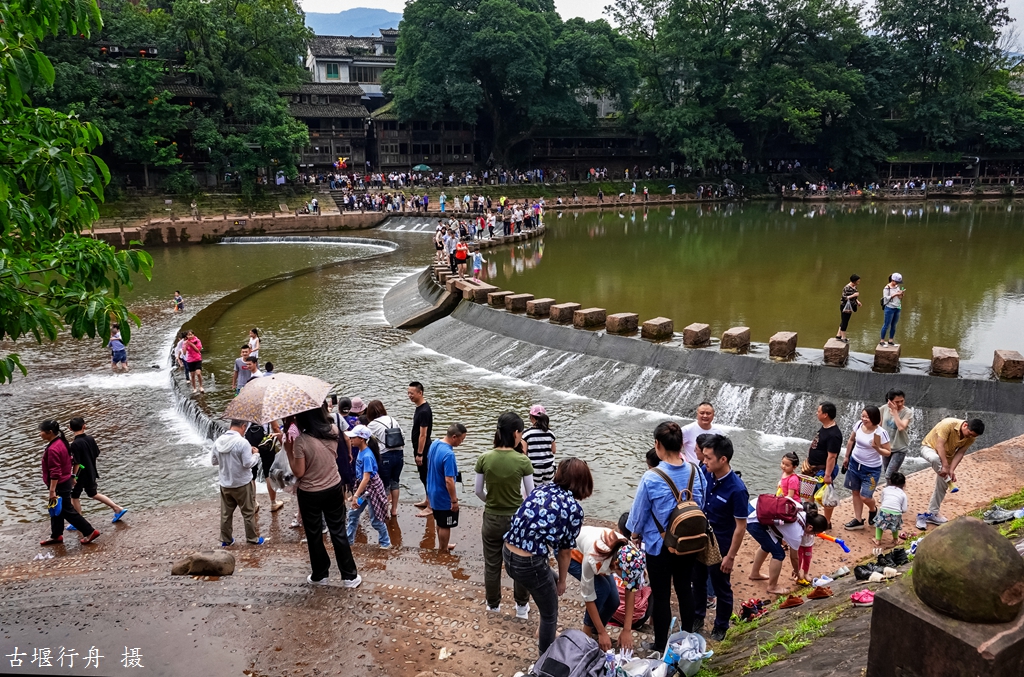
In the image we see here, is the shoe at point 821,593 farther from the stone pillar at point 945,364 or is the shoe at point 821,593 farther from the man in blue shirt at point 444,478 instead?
the stone pillar at point 945,364

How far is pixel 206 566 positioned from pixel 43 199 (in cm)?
387

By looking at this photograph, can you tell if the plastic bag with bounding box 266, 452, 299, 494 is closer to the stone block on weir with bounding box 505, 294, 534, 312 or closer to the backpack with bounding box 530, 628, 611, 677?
the backpack with bounding box 530, 628, 611, 677

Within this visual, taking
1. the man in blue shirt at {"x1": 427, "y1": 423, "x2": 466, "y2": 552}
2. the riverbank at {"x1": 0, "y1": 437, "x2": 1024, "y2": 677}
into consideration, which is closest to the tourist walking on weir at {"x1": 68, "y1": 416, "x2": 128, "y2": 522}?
the riverbank at {"x1": 0, "y1": 437, "x2": 1024, "y2": 677}

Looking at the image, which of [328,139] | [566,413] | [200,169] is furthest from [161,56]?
Result: [566,413]

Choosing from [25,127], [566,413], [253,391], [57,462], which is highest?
[25,127]

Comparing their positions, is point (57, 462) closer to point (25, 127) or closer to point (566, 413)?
point (25, 127)

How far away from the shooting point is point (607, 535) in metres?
4.99

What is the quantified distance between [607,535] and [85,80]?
1801 inches

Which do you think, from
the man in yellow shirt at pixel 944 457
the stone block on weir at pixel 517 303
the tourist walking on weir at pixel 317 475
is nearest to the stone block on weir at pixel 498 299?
the stone block on weir at pixel 517 303

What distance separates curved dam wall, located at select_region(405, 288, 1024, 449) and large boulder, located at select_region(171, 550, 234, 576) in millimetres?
8108

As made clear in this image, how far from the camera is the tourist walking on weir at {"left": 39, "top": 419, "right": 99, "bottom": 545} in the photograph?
26.9 ft

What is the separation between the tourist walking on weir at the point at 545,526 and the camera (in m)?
4.83

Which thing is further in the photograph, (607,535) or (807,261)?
(807,261)

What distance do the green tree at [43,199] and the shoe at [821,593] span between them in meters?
5.47
